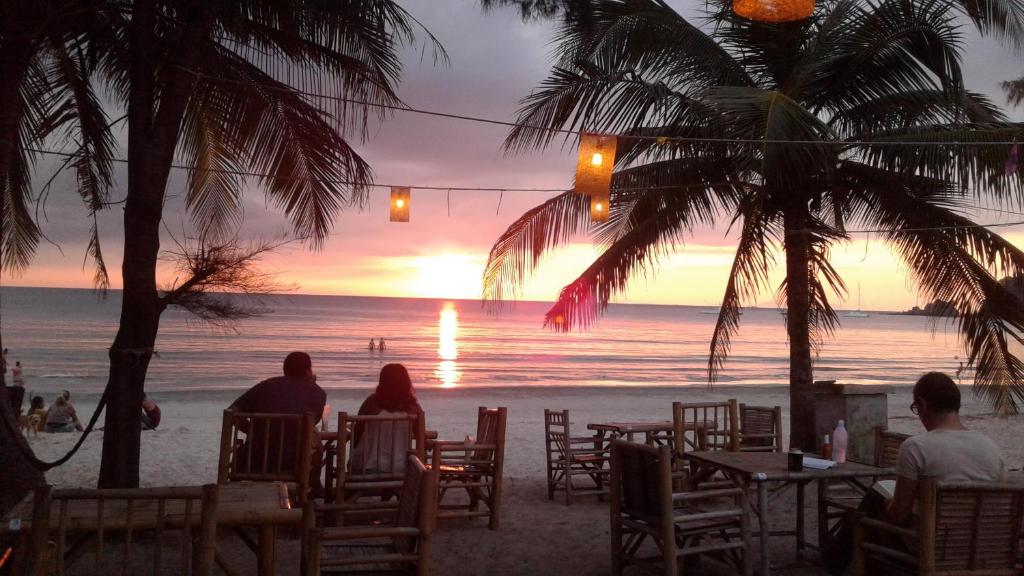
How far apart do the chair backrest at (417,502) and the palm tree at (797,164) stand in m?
4.32

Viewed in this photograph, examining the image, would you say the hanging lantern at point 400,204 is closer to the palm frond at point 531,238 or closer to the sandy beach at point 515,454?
the palm frond at point 531,238

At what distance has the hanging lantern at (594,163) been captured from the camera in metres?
6.21

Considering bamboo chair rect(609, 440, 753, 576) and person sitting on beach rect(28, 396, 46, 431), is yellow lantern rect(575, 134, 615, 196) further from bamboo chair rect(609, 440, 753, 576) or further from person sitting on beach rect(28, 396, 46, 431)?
person sitting on beach rect(28, 396, 46, 431)

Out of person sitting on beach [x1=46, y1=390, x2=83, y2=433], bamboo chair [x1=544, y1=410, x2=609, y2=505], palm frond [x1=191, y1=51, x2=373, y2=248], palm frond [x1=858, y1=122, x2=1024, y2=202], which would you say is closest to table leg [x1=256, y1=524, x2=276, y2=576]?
bamboo chair [x1=544, y1=410, x2=609, y2=505]

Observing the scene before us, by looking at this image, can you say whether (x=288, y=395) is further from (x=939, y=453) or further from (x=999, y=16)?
(x=999, y=16)

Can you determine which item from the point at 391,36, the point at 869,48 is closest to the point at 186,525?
the point at 391,36

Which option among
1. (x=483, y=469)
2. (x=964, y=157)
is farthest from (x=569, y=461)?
(x=964, y=157)

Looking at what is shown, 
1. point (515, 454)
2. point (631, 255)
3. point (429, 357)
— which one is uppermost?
point (631, 255)

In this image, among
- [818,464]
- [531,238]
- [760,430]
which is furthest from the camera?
[531,238]

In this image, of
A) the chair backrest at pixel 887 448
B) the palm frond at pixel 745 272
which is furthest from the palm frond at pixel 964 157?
the chair backrest at pixel 887 448

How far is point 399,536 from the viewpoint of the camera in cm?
308

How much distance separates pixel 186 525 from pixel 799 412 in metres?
6.25

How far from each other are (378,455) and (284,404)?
0.73 m

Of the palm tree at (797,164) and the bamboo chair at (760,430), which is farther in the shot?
the palm tree at (797,164)
